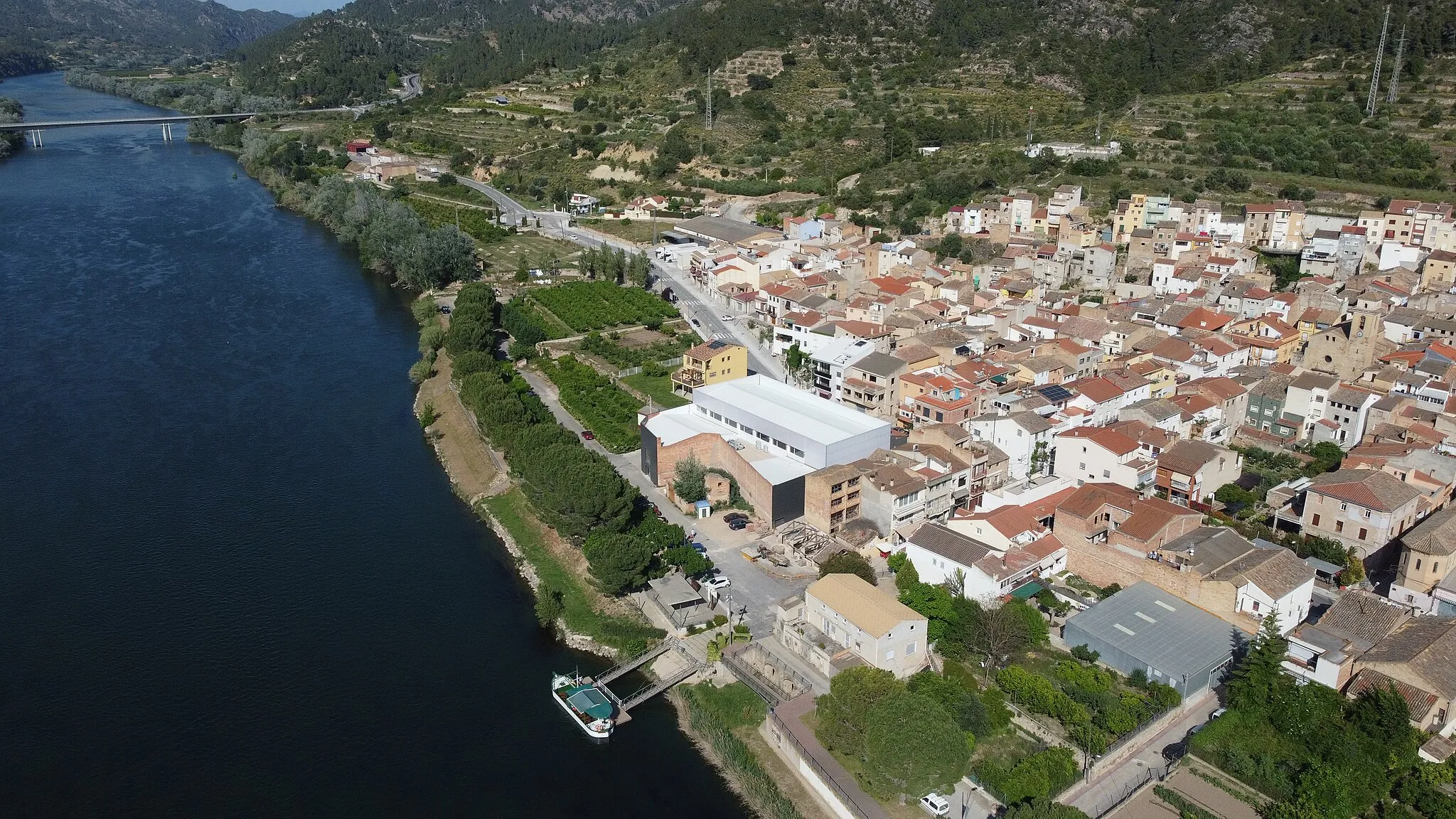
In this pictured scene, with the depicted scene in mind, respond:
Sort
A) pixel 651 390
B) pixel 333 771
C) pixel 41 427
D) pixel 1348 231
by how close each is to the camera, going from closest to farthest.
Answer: pixel 333 771 < pixel 41 427 < pixel 651 390 < pixel 1348 231

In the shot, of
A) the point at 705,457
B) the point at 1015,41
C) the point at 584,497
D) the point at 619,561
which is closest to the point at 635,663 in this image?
Result: the point at 619,561

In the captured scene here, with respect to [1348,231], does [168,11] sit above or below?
above

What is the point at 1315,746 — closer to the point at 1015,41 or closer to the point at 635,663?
the point at 635,663

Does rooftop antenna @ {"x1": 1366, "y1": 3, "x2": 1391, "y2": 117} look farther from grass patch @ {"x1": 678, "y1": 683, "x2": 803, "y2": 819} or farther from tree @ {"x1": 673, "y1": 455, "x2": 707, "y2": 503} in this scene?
grass patch @ {"x1": 678, "y1": 683, "x2": 803, "y2": 819}

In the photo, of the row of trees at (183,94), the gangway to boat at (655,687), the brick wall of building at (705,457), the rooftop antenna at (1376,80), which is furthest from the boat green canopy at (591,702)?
the row of trees at (183,94)

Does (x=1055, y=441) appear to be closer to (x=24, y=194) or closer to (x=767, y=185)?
(x=767, y=185)

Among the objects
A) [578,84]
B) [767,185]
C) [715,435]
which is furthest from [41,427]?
[578,84]

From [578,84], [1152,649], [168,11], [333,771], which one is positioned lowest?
[333,771]
